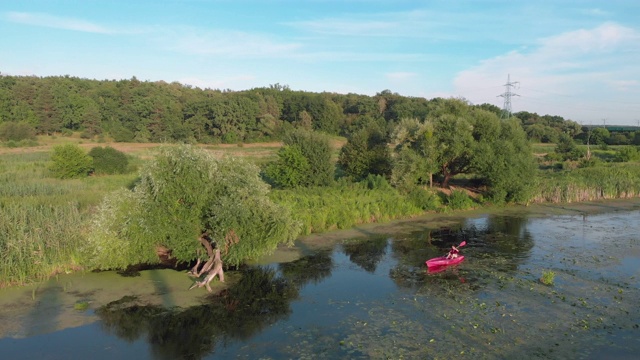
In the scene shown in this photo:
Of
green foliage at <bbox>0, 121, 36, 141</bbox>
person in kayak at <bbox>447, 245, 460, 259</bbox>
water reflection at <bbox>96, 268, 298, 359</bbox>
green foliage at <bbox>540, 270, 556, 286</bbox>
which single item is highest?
green foliage at <bbox>0, 121, 36, 141</bbox>

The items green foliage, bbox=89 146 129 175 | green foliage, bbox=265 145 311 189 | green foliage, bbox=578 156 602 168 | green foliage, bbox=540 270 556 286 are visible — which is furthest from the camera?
green foliage, bbox=578 156 602 168

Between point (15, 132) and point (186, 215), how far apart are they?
6510cm

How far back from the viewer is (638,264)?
67.3 feet

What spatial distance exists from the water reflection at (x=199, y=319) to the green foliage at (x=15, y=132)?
6467 centimetres

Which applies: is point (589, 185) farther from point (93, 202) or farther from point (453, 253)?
point (93, 202)

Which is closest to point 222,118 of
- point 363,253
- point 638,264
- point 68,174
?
point 68,174

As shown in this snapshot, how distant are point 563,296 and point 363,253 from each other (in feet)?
Answer: 28.3

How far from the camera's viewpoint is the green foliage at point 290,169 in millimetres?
31141

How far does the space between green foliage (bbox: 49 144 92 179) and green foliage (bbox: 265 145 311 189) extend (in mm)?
16343

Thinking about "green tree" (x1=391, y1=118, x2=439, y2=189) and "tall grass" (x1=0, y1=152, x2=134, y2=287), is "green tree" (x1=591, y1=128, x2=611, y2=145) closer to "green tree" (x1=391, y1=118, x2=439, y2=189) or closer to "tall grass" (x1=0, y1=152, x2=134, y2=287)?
"green tree" (x1=391, y1=118, x2=439, y2=189)

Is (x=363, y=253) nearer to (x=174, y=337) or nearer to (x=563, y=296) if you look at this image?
(x=563, y=296)

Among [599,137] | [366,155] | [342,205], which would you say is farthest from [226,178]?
[599,137]

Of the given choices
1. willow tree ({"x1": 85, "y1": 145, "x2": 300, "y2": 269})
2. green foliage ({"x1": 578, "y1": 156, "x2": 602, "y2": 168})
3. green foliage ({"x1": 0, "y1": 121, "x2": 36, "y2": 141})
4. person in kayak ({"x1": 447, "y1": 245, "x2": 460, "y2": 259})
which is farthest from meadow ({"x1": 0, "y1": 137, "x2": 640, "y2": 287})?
green foliage ({"x1": 0, "y1": 121, "x2": 36, "y2": 141})

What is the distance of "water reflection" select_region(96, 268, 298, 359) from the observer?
13.0 metres
